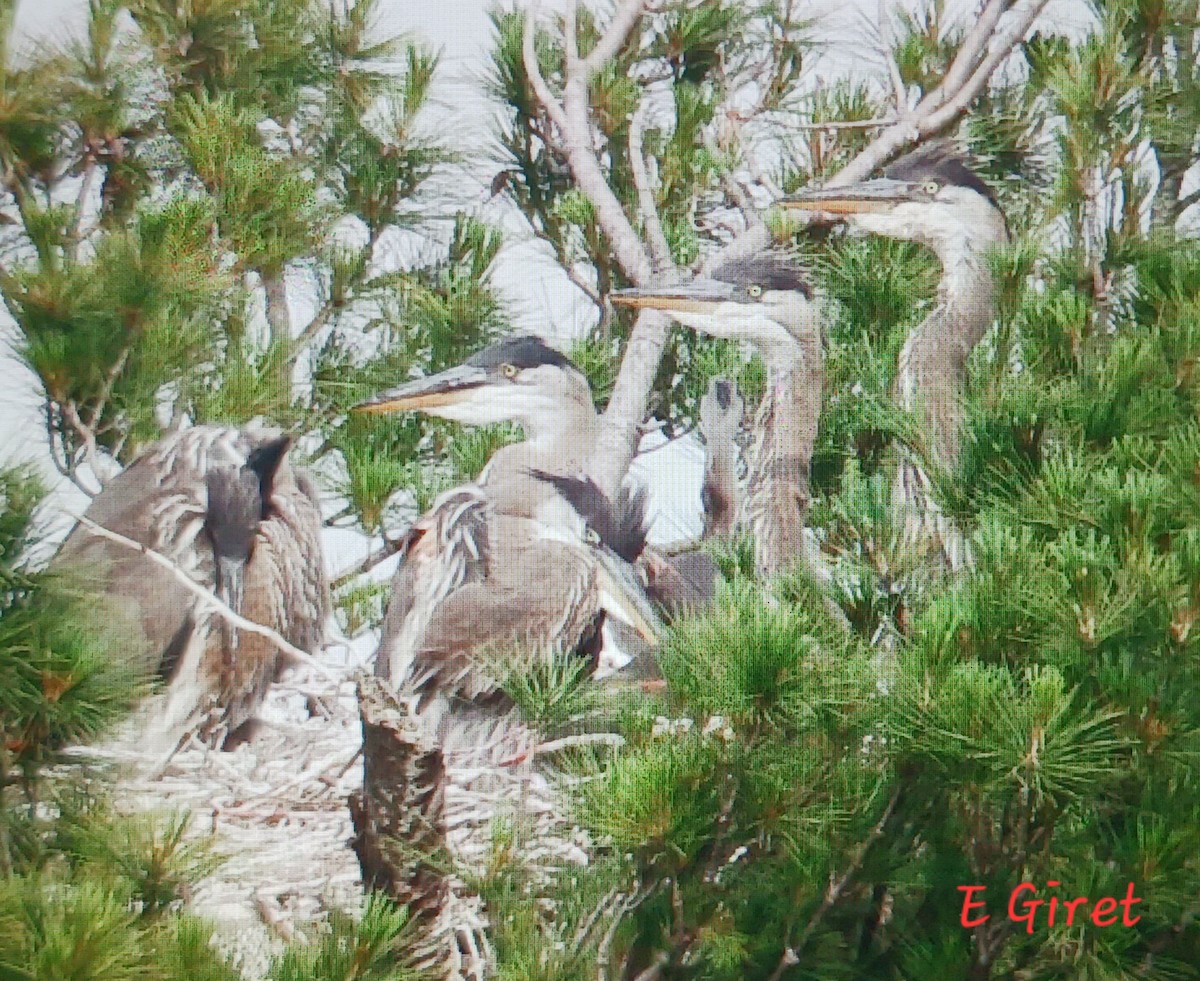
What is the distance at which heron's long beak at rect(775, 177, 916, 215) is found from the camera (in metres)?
2.23

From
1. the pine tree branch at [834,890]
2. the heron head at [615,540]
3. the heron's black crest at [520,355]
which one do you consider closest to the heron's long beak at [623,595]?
the heron head at [615,540]

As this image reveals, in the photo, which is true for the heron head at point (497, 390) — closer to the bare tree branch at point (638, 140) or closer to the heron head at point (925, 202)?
the bare tree branch at point (638, 140)

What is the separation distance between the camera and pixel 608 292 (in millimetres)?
2357

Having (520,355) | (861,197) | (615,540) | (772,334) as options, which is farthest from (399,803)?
(861,197)

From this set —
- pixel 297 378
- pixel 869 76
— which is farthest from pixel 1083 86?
pixel 297 378

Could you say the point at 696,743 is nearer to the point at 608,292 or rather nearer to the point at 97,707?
the point at 97,707

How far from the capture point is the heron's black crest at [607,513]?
2117 mm

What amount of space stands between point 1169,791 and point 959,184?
106 cm

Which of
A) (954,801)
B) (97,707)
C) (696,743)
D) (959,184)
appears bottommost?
(954,801)

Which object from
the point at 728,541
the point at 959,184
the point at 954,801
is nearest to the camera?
the point at 954,801

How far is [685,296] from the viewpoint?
2213 millimetres

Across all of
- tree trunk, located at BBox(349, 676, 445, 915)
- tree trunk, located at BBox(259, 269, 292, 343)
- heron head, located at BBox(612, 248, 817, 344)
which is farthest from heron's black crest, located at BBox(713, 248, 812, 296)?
tree trunk, located at BBox(349, 676, 445, 915)

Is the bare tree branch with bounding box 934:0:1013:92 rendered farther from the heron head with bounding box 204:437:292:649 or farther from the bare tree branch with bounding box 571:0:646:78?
the heron head with bounding box 204:437:292:649
